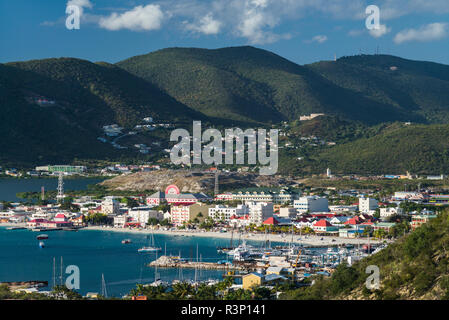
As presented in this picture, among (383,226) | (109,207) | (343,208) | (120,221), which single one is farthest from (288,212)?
(109,207)

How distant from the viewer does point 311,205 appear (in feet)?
236

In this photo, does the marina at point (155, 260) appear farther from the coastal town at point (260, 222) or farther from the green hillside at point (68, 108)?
the green hillside at point (68, 108)

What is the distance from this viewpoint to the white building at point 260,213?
64.4 meters

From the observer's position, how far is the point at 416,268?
→ 64.7 ft

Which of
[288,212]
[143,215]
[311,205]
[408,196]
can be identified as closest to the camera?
[288,212]

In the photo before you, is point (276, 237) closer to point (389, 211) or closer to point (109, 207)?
point (389, 211)

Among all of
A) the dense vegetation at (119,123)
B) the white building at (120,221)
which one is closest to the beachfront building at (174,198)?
the white building at (120,221)

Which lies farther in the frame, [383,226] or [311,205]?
[311,205]

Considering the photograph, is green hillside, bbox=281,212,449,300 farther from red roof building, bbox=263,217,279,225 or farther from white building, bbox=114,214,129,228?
white building, bbox=114,214,129,228

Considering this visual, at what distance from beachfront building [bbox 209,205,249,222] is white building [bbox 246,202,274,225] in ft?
7.00

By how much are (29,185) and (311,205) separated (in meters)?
51.1

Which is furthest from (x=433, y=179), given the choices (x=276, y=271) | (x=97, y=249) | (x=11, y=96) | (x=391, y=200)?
(x=11, y=96)

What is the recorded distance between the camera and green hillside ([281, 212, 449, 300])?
62.0 feet

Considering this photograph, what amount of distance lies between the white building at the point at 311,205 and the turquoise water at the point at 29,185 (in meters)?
35.0
